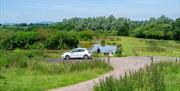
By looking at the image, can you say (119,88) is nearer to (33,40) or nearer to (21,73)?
(21,73)

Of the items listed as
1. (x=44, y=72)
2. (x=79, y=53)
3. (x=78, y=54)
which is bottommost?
(x=78, y=54)

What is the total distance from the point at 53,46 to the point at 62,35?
1.96 meters

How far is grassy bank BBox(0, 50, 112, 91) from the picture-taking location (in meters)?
20.0

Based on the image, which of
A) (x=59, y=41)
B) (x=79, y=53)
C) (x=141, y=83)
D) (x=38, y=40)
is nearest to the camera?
(x=141, y=83)

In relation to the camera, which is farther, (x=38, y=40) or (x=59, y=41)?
(x=38, y=40)

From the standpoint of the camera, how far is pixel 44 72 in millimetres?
24438

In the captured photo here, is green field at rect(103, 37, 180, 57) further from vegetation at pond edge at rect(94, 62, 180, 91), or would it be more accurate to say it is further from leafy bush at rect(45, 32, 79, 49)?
vegetation at pond edge at rect(94, 62, 180, 91)

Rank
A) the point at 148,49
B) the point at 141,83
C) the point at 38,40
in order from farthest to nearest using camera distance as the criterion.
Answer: the point at 148,49, the point at 38,40, the point at 141,83

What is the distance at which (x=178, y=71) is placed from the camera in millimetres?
23125

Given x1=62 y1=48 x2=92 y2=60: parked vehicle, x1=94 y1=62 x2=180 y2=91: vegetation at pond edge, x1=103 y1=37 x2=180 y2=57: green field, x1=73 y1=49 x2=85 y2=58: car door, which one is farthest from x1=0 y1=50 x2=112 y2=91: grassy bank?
x1=103 y1=37 x2=180 y2=57: green field

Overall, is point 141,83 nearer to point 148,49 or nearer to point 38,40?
point 38,40

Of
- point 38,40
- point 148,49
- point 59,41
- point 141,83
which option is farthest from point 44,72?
point 148,49

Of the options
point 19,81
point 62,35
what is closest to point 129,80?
point 19,81

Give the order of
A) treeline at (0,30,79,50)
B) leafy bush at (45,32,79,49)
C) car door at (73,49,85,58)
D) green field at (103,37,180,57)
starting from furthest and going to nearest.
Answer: treeline at (0,30,79,50) → leafy bush at (45,32,79,49) → green field at (103,37,180,57) → car door at (73,49,85,58)
